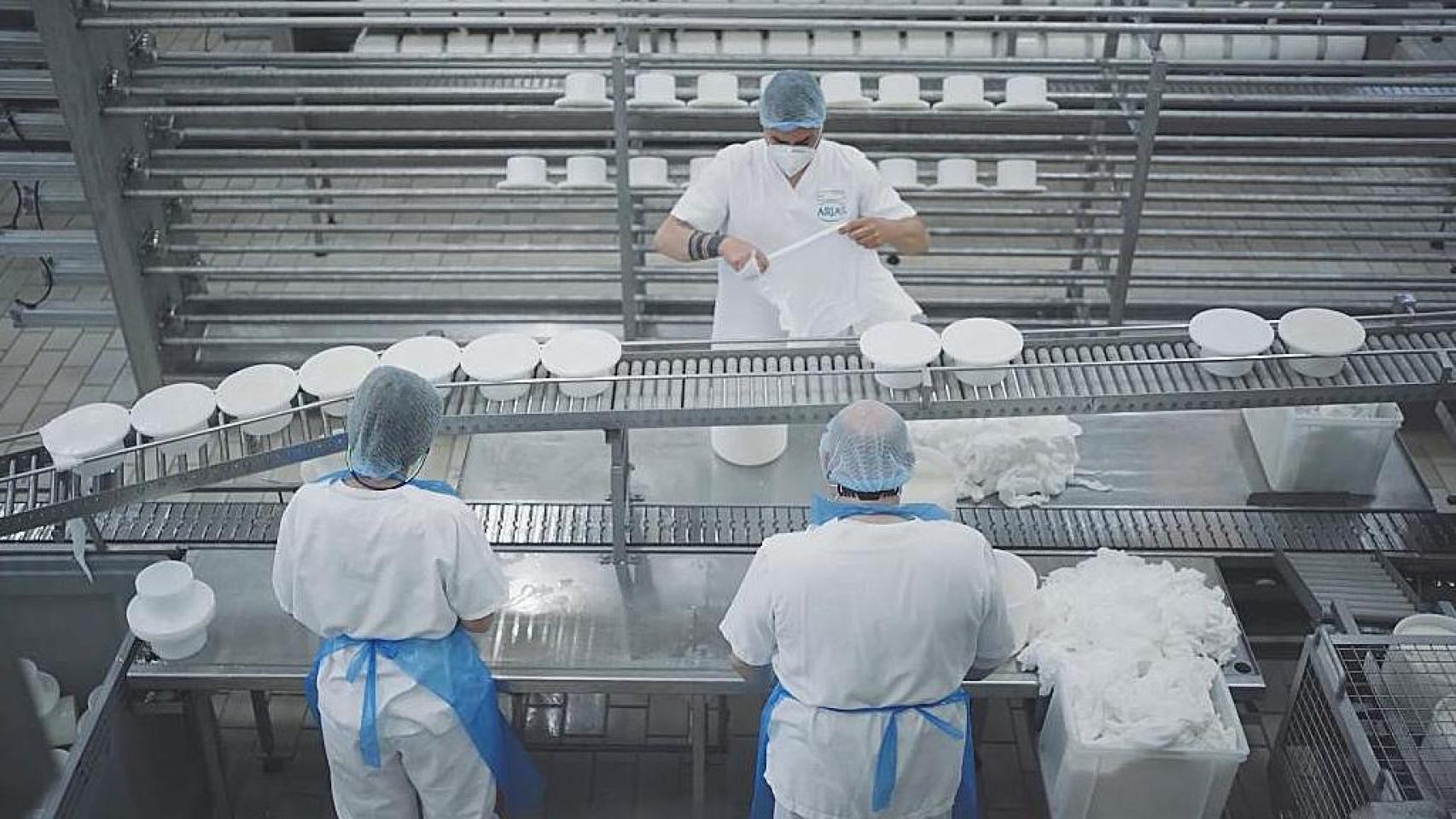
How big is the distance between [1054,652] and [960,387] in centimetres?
65

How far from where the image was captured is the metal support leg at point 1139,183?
4.72 m

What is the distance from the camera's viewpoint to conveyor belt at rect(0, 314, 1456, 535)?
3182 millimetres

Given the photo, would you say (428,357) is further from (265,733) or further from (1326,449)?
(1326,449)

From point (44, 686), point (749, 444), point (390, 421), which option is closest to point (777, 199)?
point (749, 444)

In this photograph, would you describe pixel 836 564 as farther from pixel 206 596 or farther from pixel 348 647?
pixel 206 596

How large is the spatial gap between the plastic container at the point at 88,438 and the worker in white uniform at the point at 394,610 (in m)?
0.63

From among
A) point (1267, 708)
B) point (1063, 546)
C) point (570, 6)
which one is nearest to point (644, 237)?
point (570, 6)

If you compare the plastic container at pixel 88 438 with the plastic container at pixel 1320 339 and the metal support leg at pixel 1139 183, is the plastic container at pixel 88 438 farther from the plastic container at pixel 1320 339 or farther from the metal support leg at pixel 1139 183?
the metal support leg at pixel 1139 183

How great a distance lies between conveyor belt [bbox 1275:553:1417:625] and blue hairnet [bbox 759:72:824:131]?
1.68m

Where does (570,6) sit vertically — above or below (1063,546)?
above

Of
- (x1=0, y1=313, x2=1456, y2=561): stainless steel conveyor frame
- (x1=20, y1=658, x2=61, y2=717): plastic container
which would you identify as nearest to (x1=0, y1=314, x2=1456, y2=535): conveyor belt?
(x1=0, y1=313, x2=1456, y2=561): stainless steel conveyor frame

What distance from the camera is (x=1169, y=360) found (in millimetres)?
3227

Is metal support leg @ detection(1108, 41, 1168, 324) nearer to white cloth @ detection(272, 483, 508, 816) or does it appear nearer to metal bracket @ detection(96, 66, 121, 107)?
white cloth @ detection(272, 483, 508, 816)

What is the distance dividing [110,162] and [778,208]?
2.66m
